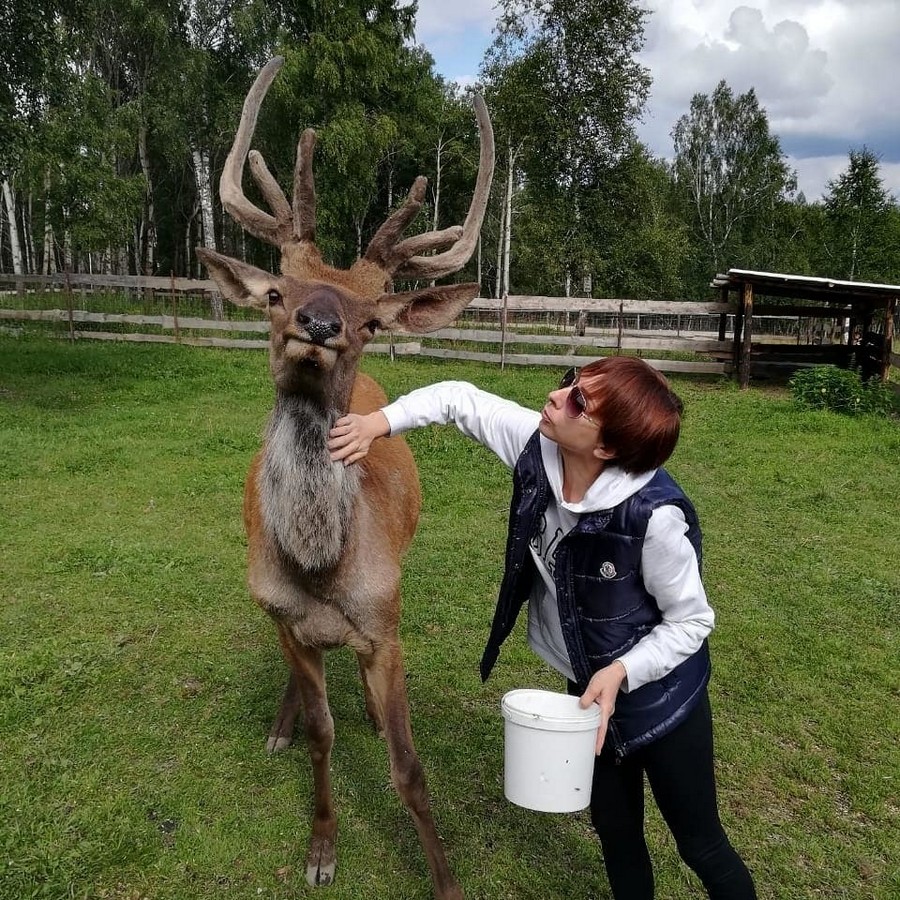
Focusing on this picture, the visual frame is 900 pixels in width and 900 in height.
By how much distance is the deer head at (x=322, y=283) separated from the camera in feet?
7.87

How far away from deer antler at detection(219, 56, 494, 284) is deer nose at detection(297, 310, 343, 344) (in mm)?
851

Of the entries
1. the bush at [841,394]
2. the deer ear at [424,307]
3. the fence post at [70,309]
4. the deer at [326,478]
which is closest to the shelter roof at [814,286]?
the bush at [841,394]

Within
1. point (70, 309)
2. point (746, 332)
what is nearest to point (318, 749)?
point (746, 332)

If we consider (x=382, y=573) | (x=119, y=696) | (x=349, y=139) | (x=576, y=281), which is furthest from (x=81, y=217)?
(x=382, y=573)

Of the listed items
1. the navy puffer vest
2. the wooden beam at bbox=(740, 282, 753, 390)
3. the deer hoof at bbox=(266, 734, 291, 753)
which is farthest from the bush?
the navy puffer vest

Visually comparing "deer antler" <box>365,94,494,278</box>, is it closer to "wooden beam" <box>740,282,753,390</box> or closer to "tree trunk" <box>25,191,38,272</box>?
"wooden beam" <box>740,282,753,390</box>

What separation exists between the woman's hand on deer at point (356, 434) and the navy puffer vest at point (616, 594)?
482mm

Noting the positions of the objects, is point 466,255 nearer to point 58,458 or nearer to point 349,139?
point 58,458

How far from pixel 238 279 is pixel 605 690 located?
1854 millimetres

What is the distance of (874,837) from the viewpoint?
Answer: 10.6 feet

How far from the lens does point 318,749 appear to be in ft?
10.5

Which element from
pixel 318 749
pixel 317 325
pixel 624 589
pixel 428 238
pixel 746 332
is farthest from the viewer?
pixel 746 332

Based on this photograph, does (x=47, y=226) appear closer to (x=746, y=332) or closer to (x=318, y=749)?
(x=746, y=332)

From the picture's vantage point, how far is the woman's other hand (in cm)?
200
